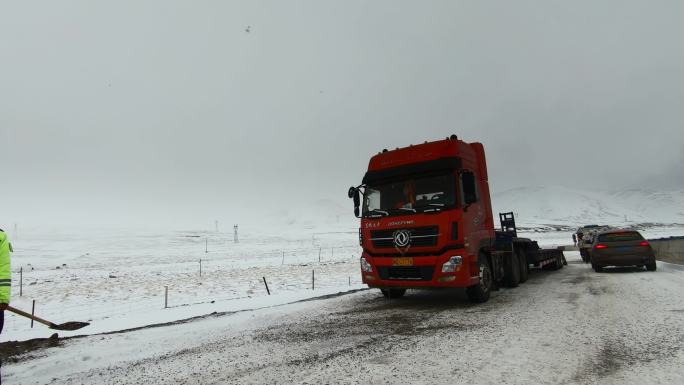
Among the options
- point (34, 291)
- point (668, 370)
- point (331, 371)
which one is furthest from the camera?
point (34, 291)

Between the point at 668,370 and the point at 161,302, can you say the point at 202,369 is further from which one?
the point at 161,302

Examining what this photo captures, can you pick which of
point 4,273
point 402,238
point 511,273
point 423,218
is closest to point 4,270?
point 4,273

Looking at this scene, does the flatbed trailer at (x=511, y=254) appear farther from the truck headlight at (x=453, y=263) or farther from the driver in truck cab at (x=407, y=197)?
the driver in truck cab at (x=407, y=197)

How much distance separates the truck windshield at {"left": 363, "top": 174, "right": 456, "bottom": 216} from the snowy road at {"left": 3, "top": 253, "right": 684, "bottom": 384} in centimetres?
215

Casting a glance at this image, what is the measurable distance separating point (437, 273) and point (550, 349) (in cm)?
318

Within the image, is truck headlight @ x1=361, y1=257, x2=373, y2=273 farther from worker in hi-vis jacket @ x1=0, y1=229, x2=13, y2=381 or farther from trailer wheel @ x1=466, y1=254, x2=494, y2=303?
worker in hi-vis jacket @ x1=0, y1=229, x2=13, y2=381

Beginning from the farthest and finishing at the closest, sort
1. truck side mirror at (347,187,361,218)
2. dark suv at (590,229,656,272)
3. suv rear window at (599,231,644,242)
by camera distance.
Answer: suv rear window at (599,231,644,242) → dark suv at (590,229,656,272) → truck side mirror at (347,187,361,218)

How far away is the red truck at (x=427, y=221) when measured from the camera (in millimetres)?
8227

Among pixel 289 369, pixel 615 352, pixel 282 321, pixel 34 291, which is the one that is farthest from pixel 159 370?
pixel 34 291

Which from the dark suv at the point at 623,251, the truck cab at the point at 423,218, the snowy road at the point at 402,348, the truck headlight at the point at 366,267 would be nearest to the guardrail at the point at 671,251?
the dark suv at the point at 623,251

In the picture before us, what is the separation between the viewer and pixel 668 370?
426 centimetres

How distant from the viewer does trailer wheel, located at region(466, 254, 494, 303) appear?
887 cm

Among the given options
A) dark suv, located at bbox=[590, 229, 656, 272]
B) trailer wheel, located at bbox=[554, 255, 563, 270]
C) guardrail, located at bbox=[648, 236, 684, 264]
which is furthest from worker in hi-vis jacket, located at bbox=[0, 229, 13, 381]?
guardrail, located at bbox=[648, 236, 684, 264]

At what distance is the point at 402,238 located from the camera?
859 cm
